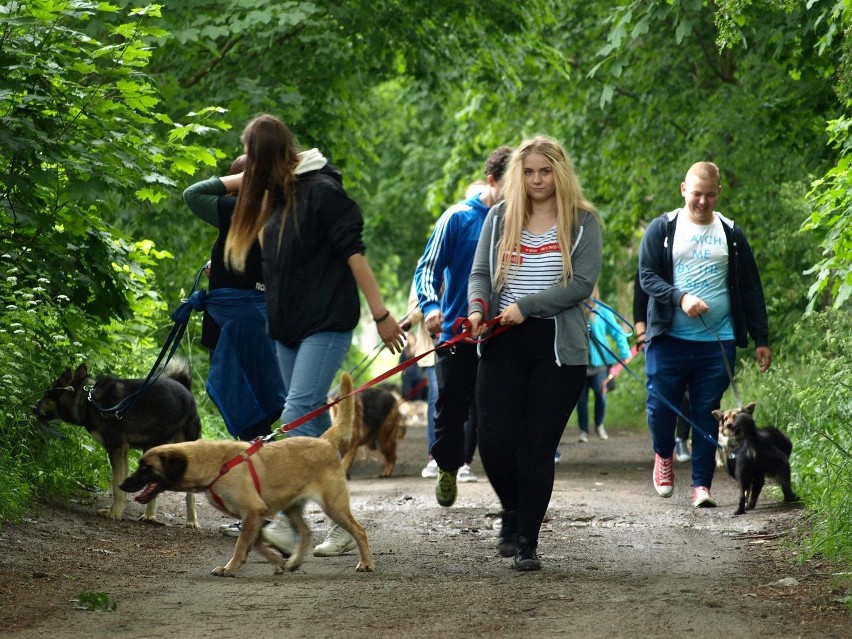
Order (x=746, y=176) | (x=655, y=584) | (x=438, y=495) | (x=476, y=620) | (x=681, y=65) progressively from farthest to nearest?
1. (x=681, y=65)
2. (x=746, y=176)
3. (x=438, y=495)
4. (x=655, y=584)
5. (x=476, y=620)

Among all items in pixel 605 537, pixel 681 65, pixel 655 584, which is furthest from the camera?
pixel 681 65

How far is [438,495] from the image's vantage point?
8734 millimetres

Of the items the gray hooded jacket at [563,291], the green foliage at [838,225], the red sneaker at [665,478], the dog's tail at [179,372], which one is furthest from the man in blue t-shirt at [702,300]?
the dog's tail at [179,372]

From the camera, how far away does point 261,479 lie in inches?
257

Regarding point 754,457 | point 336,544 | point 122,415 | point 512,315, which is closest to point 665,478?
point 754,457

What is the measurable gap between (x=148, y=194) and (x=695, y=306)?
3.69 m

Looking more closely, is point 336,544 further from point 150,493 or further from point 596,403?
point 596,403

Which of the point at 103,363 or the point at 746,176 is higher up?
the point at 746,176

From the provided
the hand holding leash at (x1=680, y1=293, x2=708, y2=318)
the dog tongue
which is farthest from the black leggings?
the hand holding leash at (x1=680, y1=293, x2=708, y2=318)

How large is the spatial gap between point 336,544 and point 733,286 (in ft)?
11.6

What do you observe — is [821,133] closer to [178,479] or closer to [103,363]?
[103,363]

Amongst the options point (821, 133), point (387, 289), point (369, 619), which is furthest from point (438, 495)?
point (387, 289)

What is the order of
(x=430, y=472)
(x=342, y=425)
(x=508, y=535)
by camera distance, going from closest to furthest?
(x=342, y=425) < (x=508, y=535) < (x=430, y=472)

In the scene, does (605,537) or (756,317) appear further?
(756,317)
